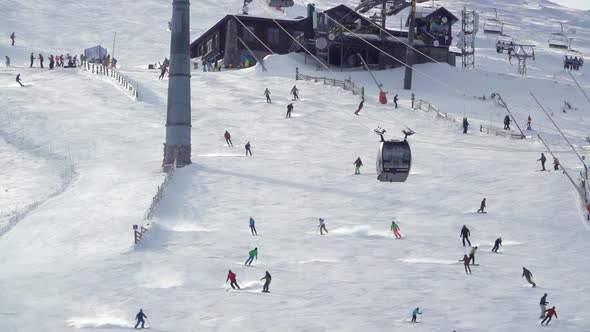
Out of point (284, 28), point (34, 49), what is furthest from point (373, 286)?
point (34, 49)

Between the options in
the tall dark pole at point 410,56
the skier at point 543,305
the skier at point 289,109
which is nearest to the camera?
the skier at point 543,305

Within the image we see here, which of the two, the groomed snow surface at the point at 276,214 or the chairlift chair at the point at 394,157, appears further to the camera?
the chairlift chair at the point at 394,157

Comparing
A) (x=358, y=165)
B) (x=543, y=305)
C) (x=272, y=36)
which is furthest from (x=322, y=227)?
(x=272, y=36)

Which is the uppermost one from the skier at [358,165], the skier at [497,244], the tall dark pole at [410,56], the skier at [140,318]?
the tall dark pole at [410,56]

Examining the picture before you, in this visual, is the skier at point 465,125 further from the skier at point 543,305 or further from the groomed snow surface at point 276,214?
the skier at point 543,305

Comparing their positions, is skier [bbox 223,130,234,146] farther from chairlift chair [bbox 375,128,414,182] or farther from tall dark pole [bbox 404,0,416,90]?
tall dark pole [bbox 404,0,416,90]

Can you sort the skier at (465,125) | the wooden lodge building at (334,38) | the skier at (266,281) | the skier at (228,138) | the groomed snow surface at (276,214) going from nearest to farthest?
the groomed snow surface at (276,214)
the skier at (266,281)
the skier at (228,138)
the skier at (465,125)
the wooden lodge building at (334,38)

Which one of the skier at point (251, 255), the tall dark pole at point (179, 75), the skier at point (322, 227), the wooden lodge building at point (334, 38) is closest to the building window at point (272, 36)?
the wooden lodge building at point (334, 38)
